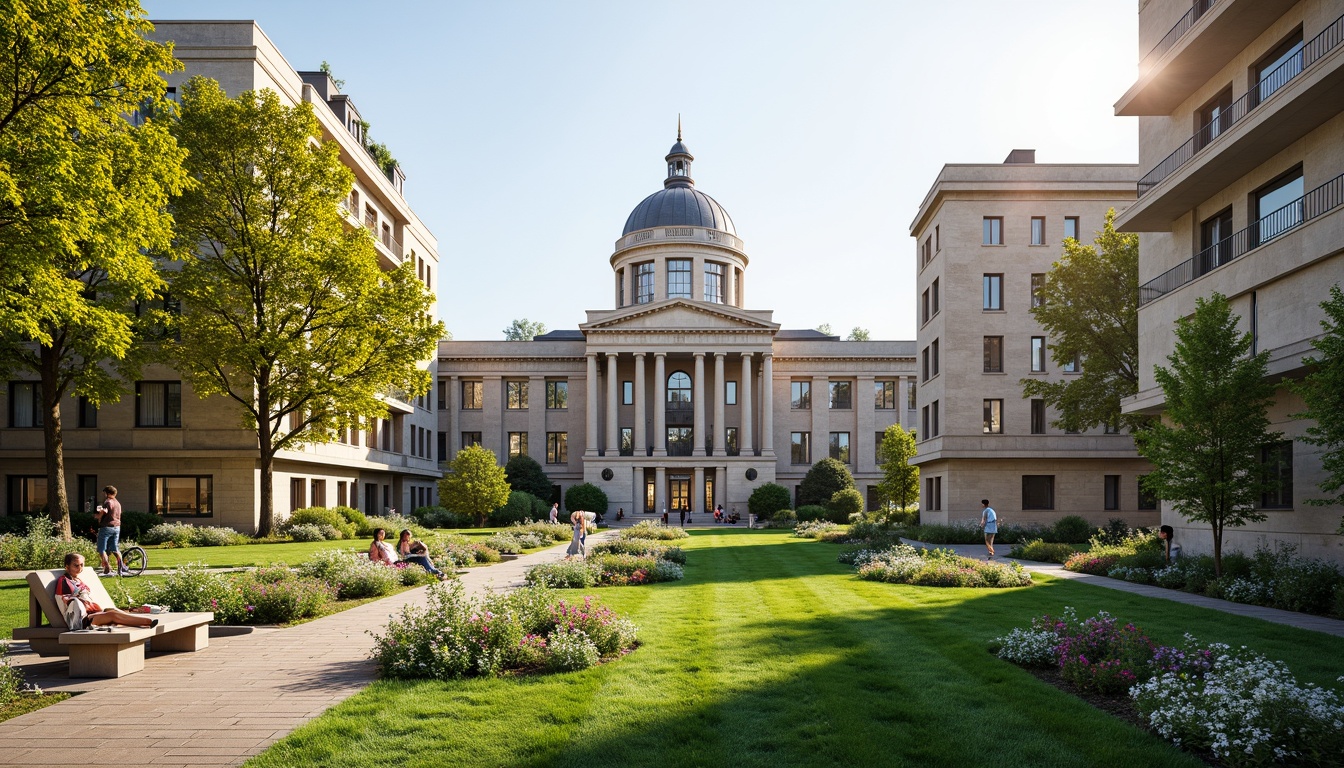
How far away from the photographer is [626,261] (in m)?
81.7

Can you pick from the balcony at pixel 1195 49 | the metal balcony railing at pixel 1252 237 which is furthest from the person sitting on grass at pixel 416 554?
the balcony at pixel 1195 49

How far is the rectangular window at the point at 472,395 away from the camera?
2977 inches

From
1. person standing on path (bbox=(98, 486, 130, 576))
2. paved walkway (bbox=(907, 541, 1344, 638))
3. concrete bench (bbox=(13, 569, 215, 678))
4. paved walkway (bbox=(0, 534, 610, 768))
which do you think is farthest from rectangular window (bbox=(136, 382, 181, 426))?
paved walkway (bbox=(907, 541, 1344, 638))

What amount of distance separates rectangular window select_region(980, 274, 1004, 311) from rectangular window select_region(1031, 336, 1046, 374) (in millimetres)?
2556

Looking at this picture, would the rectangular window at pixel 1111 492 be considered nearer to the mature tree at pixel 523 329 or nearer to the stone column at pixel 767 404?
the stone column at pixel 767 404

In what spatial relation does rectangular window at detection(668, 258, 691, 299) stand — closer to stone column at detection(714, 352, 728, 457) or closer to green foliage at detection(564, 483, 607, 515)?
stone column at detection(714, 352, 728, 457)

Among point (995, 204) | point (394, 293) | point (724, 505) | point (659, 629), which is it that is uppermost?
point (995, 204)

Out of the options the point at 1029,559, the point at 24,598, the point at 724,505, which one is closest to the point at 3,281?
the point at 24,598

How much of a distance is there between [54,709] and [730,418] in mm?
69145

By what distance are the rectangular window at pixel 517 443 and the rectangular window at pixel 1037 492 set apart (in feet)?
147

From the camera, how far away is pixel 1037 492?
43531 mm

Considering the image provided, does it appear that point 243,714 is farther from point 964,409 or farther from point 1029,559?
point 964,409

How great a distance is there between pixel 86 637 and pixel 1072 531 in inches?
1381

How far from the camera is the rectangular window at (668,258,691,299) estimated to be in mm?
79750
